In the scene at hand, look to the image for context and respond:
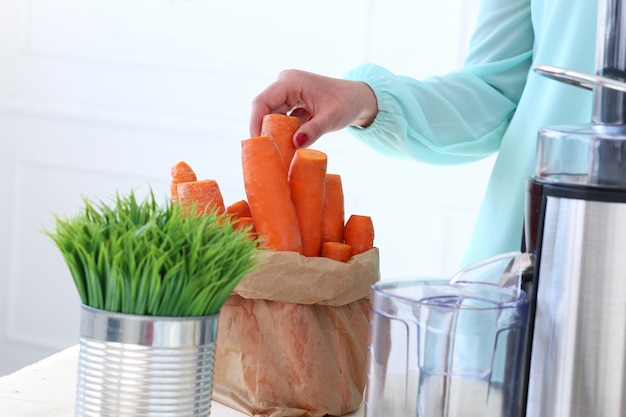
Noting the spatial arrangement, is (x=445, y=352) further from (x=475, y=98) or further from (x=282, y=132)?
(x=475, y=98)

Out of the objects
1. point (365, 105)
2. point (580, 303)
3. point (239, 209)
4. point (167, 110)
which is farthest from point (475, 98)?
point (167, 110)

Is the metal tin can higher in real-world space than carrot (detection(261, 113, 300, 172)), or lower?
lower

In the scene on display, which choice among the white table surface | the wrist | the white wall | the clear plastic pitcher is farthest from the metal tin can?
the white wall

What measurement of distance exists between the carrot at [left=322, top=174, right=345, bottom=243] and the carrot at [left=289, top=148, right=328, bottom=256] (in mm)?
14

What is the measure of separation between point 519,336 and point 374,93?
1.59 ft

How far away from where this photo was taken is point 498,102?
1.20 m

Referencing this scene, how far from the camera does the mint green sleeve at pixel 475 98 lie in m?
1.13

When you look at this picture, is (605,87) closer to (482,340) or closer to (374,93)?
(482,340)

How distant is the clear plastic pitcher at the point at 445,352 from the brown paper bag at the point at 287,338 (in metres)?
0.15

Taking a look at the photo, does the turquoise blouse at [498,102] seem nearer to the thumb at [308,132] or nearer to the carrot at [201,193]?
the thumb at [308,132]

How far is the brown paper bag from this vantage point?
76 centimetres

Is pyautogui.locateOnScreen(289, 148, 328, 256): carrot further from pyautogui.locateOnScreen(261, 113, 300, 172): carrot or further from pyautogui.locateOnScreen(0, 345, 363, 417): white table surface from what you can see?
pyautogui.locateOnScreen(0, 345, 363, 417): white table surface

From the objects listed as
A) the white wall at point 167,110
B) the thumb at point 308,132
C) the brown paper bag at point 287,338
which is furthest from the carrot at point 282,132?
the white wall at point 167,110

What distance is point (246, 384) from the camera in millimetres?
771
